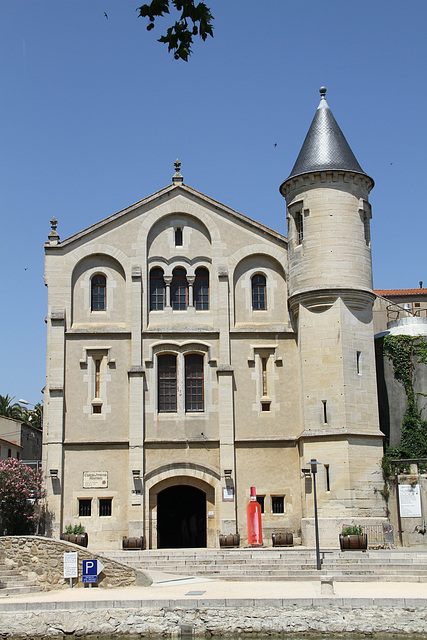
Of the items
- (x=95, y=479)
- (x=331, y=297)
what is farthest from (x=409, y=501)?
(x=95, y=479)

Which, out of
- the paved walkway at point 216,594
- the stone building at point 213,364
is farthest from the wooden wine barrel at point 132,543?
the paved walkway at point 216,594

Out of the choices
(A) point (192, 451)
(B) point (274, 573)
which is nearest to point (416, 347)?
(A) point (192, 451)

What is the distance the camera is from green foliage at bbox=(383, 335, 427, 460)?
1264 inches

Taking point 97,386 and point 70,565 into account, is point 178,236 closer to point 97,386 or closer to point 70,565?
point 97,386

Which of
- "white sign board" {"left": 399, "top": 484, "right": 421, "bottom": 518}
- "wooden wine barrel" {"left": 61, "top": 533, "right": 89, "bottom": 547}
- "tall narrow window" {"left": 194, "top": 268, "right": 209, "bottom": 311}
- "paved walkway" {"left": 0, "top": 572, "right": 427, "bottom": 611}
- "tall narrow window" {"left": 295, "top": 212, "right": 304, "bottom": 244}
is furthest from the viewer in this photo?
"tall narrow window" {"left": 194, "top": 268, "right": 209, "bottom": 311}

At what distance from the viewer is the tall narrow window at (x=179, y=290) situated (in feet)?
114

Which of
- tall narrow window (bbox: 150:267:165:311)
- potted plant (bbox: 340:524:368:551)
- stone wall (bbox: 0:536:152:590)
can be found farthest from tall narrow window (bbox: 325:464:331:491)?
tall narrow window (bbox: 150:267:165:311)

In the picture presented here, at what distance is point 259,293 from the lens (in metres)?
35.1

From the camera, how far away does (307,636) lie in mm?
19031

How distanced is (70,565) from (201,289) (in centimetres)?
1421

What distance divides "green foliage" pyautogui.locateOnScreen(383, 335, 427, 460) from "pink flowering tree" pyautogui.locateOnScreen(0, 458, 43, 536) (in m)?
14.0

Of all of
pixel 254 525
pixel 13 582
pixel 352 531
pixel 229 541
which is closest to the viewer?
pixel 13 582

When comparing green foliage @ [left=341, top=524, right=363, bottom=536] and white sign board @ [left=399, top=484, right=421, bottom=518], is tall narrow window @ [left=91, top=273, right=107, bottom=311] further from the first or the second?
white sign board @ [left=399, top=484, right=421, bottom=518]

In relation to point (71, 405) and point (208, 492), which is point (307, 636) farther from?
point (71, 405)
